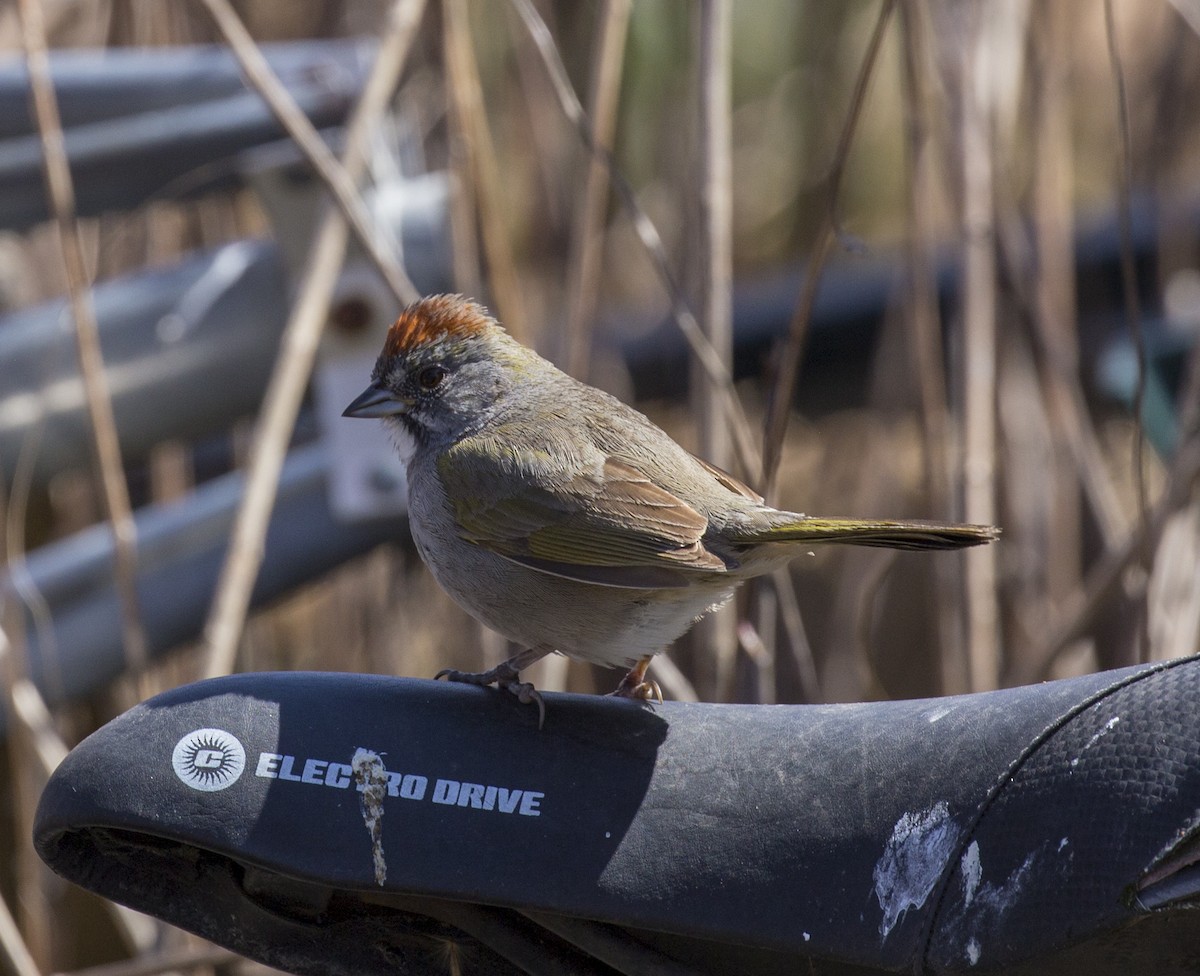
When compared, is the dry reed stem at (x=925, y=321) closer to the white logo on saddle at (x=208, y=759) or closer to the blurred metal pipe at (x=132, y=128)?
the blurred metal pipe at (x=132, y=128)

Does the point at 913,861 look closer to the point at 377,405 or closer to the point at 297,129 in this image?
the point at 377,405

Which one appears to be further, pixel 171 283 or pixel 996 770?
pixel 171 283

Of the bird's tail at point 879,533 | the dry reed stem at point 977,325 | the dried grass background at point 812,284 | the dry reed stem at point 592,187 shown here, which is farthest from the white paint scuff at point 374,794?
the dry reed stem at point 977,325

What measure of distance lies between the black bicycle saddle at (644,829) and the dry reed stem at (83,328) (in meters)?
1.01

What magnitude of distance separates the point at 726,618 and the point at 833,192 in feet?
3.19

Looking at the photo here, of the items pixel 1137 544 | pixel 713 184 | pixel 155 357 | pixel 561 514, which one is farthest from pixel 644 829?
pixel 155 357

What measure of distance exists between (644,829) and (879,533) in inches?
27.4

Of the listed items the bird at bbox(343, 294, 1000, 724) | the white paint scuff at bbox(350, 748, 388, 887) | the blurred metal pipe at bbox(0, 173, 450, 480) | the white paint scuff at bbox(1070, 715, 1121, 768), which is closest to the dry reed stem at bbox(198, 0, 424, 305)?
the bird at bbox(343, 294, 1000, 724)

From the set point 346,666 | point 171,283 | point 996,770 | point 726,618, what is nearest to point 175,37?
point 171,283

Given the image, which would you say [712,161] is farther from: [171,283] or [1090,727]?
[1090,727]

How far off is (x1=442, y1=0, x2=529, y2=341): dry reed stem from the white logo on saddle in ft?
5.32

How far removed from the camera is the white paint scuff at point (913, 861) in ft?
4.82

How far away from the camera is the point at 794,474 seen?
6.03 metres

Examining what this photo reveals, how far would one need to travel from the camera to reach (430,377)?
2.83m
